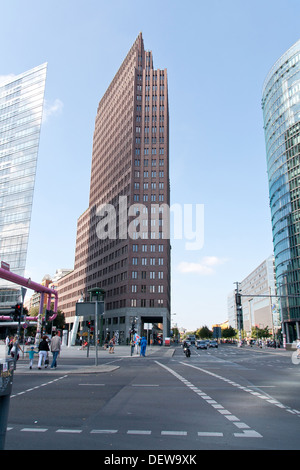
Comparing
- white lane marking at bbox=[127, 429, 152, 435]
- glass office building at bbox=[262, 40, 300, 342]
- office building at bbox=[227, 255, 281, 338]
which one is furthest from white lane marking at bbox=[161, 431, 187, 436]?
office building at bbox=[227, 255, 281, 338]

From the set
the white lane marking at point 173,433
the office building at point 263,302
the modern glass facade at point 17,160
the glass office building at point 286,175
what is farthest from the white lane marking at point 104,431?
the office building at point 263,302

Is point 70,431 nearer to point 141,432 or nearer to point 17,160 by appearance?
point 141,432

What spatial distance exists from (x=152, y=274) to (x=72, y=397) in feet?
266

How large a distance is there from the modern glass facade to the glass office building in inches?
2593

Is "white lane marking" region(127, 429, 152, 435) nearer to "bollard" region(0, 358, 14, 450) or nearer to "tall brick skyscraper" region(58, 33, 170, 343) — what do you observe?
"bollard" region(0, 358, 14, 450)

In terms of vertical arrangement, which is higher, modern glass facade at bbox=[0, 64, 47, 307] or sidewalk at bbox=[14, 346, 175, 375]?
modern glass facade at bbox=[0, 64, 47, 307]

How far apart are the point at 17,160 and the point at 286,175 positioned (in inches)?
2894

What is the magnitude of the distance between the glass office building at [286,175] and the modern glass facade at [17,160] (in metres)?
65.9

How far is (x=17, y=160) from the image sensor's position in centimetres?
10450

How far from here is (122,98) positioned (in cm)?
11662

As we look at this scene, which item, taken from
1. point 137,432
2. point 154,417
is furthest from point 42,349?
point 137,432

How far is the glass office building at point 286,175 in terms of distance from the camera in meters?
89.1

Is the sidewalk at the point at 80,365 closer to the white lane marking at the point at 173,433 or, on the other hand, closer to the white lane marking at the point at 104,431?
the white lane marking at the point at 104,431

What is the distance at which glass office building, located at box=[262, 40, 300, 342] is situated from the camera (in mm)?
89062
